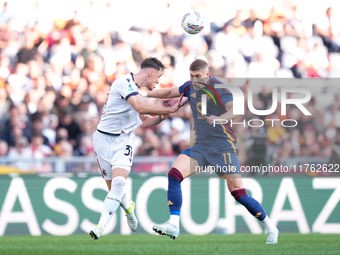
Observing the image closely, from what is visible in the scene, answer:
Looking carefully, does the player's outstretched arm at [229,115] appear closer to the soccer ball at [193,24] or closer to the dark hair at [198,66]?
the dark hair at [198,66]

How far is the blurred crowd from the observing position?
11383 millimetres

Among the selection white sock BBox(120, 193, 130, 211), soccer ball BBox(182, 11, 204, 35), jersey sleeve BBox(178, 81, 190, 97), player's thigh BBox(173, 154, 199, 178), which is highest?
soccer ball BBox(182, 11, 204, 35)

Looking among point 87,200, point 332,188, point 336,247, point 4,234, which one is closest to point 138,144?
point 87,200

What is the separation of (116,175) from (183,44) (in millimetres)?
8122

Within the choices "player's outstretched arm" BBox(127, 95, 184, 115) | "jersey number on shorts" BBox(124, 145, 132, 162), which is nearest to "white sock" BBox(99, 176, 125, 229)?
"jersey number on shorts" BBox(124, 145, 132, 162)

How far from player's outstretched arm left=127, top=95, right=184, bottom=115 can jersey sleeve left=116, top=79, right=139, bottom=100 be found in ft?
0.21

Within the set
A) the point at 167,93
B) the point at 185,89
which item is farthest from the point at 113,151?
the point at 185,89

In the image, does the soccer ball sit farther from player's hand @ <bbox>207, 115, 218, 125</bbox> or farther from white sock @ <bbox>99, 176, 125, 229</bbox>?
white sock @ <bbox>99, 176, 125, 229</bbox>

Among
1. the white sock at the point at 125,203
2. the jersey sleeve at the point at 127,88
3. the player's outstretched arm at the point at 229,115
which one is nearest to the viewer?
the player's outstretched arm at the point at 229,115

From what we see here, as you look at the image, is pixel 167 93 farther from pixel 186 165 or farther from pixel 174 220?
pixel 174 220

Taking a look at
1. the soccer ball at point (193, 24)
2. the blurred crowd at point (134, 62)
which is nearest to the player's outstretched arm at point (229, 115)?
the soccer ball at point (193, 24)

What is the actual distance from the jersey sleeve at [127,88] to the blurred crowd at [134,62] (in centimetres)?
359

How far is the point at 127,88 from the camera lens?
6820 mm

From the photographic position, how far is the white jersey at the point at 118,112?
6.92 meters
